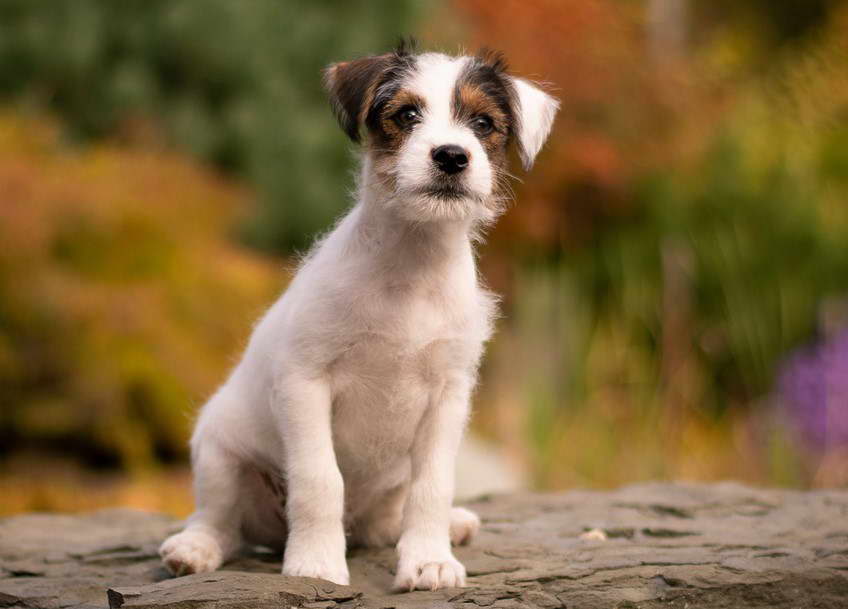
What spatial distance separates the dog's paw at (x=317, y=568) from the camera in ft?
13.0

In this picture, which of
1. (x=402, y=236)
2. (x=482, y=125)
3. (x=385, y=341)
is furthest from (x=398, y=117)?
(x=385, y=341)

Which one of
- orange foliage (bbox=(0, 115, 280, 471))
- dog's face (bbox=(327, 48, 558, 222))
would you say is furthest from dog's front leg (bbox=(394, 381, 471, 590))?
orange foliage (bbox=(0, 115, 280, 471))

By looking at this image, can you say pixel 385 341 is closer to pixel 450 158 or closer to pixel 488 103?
pixel 450 158

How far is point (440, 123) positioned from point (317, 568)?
170 centimetres

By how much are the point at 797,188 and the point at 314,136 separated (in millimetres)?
5776

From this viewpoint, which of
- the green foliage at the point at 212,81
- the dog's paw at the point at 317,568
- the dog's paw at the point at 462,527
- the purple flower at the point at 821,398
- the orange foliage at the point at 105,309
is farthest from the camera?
the green foliage at the point at 212,81

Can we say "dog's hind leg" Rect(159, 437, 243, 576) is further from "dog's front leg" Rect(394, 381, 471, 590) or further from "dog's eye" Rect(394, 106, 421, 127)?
"dog's eye" Rect(394, 106, 421, 127)

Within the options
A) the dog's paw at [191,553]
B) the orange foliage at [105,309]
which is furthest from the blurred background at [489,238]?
the dog's paw at [191,553]

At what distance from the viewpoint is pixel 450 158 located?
12.8ft

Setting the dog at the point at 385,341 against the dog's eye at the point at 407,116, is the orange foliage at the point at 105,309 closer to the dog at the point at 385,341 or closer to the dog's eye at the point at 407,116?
the dog at the point at 385,341

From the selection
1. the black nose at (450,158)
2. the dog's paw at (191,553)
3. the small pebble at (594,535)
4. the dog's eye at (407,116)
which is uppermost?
the dog's eye at (407,116)

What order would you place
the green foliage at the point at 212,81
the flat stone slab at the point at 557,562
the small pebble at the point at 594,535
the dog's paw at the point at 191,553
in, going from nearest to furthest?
1. the flat stone slab at the point at 557,562
2. the dog's paw at the point at 191,553
3. the small pebble at the point at 594,535
4. the green foliage at the point at 212,81

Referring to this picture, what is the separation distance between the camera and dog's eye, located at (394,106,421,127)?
4.12 metres

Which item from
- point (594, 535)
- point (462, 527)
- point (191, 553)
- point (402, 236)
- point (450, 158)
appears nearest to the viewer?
point (450, 158)
